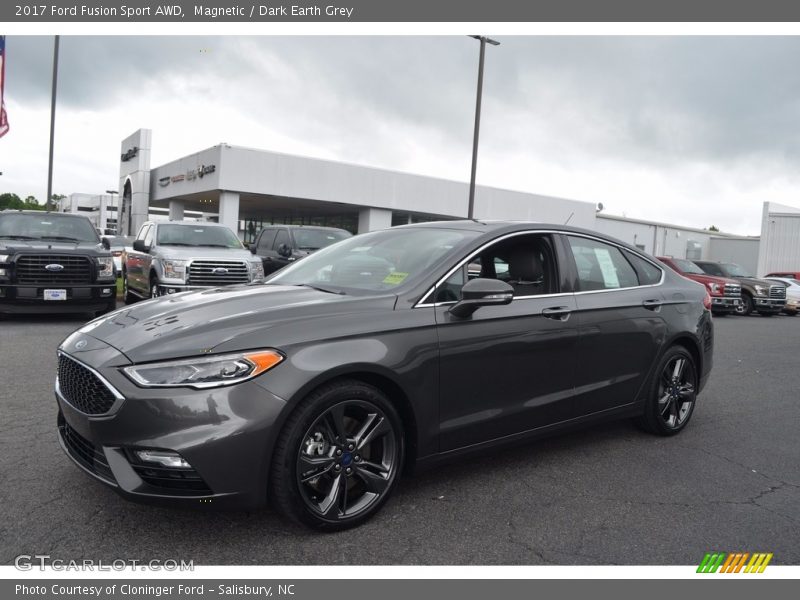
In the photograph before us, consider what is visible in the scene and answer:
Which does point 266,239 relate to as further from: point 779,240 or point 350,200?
point 779,240

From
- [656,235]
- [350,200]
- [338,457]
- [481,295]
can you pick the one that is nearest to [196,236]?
[481,295]

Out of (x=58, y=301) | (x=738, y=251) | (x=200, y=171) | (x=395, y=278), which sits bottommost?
(x=58, y=301)

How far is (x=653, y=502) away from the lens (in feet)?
12.6

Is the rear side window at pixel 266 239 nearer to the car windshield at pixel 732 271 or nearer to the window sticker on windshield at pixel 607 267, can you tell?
the window sticker on windshield at pixel 607 267

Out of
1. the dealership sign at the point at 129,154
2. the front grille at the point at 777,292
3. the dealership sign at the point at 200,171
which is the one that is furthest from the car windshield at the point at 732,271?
the dealership sign at the point at 129,154

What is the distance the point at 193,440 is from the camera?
9.42 feet

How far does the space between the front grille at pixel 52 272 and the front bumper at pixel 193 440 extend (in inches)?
327

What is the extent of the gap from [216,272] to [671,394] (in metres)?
8.52

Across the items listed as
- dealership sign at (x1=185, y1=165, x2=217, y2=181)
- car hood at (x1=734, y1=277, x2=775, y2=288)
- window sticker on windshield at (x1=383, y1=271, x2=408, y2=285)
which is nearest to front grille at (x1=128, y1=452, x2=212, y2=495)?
window sticker on windshield at (x1=383, y1=271, x2=408, y2=285)

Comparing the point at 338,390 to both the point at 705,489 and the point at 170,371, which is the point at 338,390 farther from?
the point at 705,489

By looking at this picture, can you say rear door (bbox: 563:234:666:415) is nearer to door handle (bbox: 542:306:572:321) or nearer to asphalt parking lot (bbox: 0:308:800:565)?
door handle (bbox: 542:306:572:321)

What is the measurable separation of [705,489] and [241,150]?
34.4m

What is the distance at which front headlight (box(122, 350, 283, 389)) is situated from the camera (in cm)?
293
